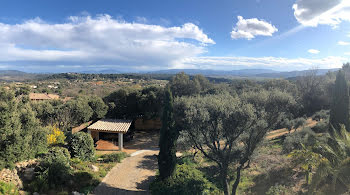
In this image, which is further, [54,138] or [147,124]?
[147,124]

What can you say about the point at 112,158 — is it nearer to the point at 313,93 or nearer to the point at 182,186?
the point at 182,186

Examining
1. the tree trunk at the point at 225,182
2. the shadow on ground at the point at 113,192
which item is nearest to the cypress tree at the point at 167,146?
the shadow on ground at the point at 113,192

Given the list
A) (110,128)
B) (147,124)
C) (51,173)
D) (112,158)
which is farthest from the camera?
(147,124)

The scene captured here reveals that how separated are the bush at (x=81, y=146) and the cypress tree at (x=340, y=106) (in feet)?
56.0

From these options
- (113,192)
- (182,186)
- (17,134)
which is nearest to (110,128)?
(113,192)

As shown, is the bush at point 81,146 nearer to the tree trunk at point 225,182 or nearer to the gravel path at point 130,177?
the gravel path at point 130,177

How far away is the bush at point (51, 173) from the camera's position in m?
8.45

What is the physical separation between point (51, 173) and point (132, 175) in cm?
454

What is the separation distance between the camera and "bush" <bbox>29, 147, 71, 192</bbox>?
845 centimetres

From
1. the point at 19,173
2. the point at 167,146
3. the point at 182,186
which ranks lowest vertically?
the point at 182,186

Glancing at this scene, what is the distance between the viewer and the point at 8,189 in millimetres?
7316

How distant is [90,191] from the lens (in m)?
9.36

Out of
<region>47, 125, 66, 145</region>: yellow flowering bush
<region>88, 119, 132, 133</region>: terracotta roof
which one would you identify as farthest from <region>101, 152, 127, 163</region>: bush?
<region>47, 125, 66, 145</region>: yellow flowering bush

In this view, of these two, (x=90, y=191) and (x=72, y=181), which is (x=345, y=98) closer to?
(x=90, y=191)
